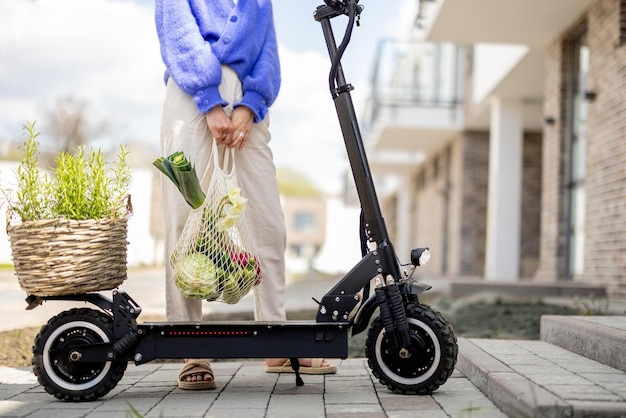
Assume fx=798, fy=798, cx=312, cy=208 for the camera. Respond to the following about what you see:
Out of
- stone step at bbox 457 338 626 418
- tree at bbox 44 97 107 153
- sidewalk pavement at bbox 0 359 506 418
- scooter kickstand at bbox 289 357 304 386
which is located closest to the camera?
stone step at bbox 457 338 626 418

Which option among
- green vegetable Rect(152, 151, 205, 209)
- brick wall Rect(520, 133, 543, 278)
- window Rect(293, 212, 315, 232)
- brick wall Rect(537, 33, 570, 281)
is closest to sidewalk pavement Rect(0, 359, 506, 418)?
green vegetable Rect(152, 151, 205, 209)

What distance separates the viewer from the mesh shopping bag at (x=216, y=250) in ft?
9.31

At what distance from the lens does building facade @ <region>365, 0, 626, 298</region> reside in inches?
300

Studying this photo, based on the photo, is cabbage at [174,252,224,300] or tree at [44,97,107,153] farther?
tree at [44,97,107,153]

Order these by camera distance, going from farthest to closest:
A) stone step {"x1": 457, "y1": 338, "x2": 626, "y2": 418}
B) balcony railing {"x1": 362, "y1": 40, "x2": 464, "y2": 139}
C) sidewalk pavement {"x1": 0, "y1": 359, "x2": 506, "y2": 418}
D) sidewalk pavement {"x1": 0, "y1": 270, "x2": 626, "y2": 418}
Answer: balcony railing {"x1": 362, "y1": 40, "x2": 464, "y2": 139} < sidewalk pavement {"x1": 0, "y1": 359, "x2": 506, "y2": 418} < sidewalk pavement {"x1": 0, "y1": 270, "x2": 626, "y2": 418} < stone step {"x1": 457, "y1": 338, "x2": 626, "y2": 418}

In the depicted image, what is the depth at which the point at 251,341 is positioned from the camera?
9.34 ft

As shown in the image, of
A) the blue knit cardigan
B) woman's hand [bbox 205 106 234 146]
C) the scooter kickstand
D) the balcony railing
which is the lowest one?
the scooter kickstand

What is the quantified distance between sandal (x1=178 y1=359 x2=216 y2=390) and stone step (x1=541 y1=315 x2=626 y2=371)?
1.55m

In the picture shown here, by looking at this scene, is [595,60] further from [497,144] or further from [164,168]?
[164,168]

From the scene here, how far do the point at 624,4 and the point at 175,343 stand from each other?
6.05 m

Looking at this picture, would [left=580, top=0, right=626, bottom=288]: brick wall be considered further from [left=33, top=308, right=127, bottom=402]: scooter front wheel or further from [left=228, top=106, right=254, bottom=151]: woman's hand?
[left=33, top=308, right=127, bottom=402]: scooter front wheel

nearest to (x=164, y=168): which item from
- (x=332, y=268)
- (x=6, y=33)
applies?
(x=6, y=33)

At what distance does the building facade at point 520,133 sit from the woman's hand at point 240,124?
4863 mm

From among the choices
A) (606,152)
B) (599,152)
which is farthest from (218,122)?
(599,152)
